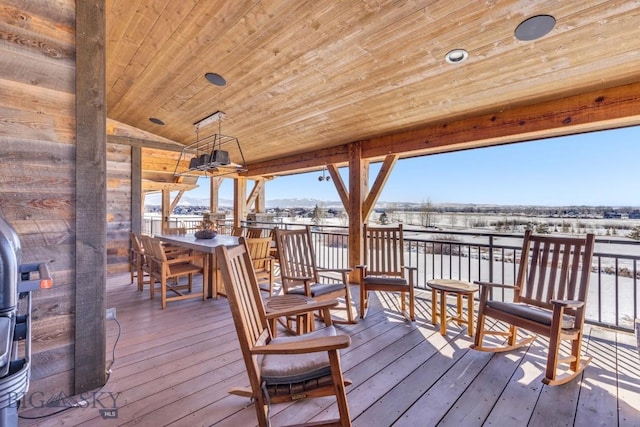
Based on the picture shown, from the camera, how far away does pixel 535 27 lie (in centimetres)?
212

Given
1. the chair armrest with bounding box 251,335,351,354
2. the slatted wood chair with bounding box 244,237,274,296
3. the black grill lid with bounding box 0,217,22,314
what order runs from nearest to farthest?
the black grill lid with bounding box 0,217,22,314 → the chair armrest with bounding box 251,335,351,354 → the slatted wood chair with bounding box 244,237,274,296

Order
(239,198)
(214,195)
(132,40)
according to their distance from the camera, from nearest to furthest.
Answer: (132,40), (239,198), (214,195)

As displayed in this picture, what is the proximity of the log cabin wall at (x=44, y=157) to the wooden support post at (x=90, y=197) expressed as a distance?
0.12 feet

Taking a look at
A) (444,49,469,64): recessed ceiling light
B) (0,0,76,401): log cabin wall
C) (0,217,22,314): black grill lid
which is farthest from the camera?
(444,49,469,64): recessed ceiling light

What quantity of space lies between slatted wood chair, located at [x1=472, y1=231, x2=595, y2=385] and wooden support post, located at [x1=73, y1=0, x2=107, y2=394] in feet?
9.39

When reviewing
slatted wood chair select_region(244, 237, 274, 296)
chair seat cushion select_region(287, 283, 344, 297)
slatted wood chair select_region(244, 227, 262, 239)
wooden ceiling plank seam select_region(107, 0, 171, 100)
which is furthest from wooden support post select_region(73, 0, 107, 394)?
slatted wood chair select_region(244, 227, 262, 239)

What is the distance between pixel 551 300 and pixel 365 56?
2.62m

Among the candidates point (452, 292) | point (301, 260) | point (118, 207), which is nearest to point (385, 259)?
point (452, 292)

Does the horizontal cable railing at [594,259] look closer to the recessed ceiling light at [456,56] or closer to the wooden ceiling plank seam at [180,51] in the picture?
the recessed ceiling light at [456,56]

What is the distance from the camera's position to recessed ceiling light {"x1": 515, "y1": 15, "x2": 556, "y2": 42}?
2033mm

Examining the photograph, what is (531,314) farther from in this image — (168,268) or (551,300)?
(168,268)

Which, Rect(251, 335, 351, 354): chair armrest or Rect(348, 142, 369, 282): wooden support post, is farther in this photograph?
Rect(348, 142, 369, 282): wooden support post

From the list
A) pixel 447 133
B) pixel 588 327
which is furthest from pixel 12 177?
pixel 588 327

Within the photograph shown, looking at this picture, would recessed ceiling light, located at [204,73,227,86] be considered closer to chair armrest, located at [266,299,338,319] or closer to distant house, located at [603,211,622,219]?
chair armrest, located at [266,299,338,319]
